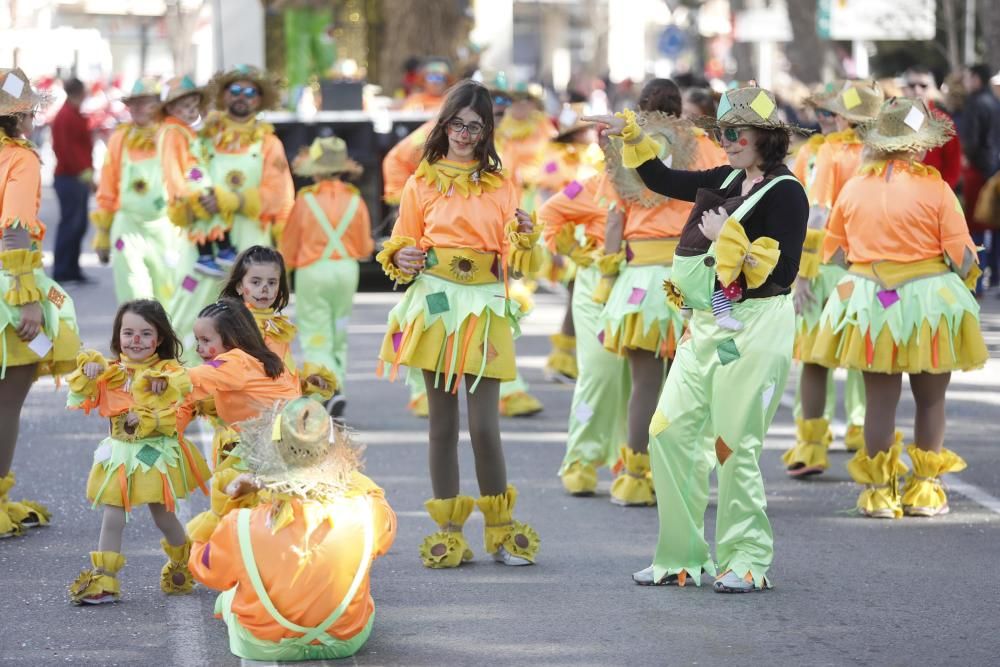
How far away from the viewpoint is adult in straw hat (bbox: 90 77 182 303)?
11453 mm

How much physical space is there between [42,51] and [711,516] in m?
44.6

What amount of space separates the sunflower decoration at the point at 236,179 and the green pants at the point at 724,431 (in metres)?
4.37

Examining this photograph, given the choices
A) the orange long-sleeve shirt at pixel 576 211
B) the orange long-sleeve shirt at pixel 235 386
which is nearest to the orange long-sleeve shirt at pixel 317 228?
the orange long-sleeve shirt at pixel 576 211

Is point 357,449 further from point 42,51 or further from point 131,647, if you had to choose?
point 42,51

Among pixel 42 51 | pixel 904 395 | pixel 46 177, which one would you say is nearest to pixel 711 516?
pixel 904 395

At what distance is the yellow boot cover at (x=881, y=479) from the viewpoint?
329 inches

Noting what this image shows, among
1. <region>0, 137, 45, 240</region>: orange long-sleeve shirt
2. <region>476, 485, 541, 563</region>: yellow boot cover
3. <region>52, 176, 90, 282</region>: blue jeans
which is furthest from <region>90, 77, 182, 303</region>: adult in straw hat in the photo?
<region>52, 176, 90, 282</region>: blue jeans

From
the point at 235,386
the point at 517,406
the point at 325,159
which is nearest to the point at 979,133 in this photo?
the point at 517,406

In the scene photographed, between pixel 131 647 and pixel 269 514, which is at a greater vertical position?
pixel 269 514

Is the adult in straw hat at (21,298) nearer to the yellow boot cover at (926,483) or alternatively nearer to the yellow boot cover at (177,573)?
the yellow boot cover at (177,573)

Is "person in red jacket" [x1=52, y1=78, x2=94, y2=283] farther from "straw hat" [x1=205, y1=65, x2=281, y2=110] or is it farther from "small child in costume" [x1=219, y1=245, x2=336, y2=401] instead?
"small child in costume" [x1=219, y1=245, x2=336, y2=401]

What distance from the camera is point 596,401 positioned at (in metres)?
9.10

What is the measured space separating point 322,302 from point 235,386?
14.5ft

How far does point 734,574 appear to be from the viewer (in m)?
6.84
